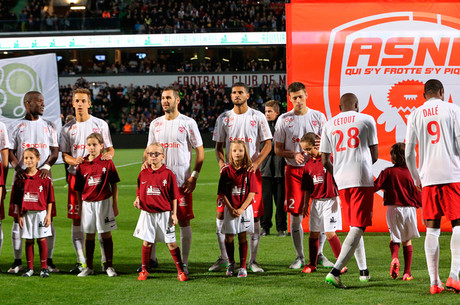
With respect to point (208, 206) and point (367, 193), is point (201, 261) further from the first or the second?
point (208, 206)

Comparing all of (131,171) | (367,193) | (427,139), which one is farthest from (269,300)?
(131,171)

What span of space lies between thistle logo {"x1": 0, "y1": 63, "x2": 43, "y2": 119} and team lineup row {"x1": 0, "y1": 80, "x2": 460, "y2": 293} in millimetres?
7954

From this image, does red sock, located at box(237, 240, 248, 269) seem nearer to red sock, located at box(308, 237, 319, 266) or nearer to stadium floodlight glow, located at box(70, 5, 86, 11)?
red sock, located at box(308, 237, 319, 266)

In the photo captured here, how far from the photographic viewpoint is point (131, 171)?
22.8 metres

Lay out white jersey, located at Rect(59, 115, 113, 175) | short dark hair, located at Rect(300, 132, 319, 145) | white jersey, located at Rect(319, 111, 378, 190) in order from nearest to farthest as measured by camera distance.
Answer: white jersey, located at Rect(319, 111, 378, 190) < short dark hair, located at Rect(300, 132, 319, 145) < white jersey, located at Rect(59, 115, 113, 175)

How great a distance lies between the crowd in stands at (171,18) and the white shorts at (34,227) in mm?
35729

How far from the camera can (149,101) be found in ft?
138

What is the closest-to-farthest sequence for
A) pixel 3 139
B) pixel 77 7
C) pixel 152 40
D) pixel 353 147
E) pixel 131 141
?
pixel 353 147, pixel 3 139, pixel 131 141, pixel 152 40, pixel 77 7

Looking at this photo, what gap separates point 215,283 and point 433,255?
2.29 meters

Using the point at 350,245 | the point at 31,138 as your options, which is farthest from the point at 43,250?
the point at 350,245

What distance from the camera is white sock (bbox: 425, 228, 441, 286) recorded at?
635 cm

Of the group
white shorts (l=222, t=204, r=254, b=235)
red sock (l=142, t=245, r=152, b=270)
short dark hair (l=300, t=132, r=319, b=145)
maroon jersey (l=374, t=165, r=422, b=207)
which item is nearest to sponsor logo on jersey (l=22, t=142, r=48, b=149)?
red sock (l=142, t=245, r=152, b=270)

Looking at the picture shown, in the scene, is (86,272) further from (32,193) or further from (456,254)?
(456,254)

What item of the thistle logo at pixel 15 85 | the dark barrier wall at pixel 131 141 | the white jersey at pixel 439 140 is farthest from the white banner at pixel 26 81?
the dark barrier wall at pixel 131 141
